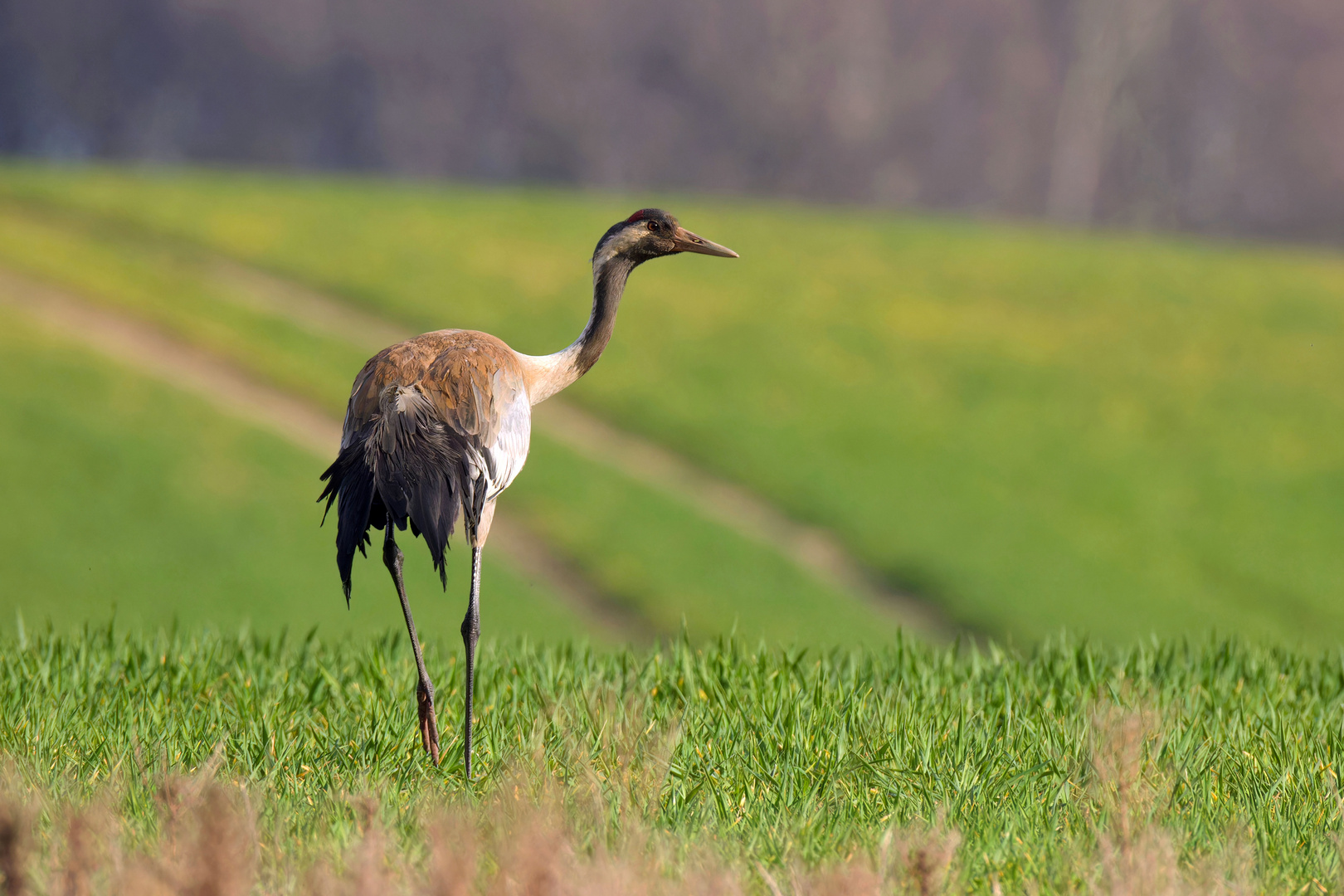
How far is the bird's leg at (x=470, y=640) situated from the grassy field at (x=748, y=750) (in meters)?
0.13

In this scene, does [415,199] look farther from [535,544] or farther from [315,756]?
[315,756]

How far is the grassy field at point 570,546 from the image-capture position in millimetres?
18969

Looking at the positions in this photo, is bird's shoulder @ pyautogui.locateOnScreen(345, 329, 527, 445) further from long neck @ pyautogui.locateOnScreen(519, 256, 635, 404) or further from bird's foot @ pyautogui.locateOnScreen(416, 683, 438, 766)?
bird's foot @ pyautogui.locateOnScreen(416, 683, 438, 766)

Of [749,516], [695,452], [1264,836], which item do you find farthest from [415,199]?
[1264,836]

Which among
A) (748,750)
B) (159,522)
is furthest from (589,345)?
(159,522)

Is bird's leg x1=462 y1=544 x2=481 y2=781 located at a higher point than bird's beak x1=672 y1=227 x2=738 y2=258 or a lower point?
lower

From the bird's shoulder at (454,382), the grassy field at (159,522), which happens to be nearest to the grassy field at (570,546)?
the grassy field at (159,522)

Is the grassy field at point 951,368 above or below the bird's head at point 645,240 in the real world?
below

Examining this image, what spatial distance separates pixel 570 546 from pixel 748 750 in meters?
15.6

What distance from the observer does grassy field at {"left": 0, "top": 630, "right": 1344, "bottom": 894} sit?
13.5 feet

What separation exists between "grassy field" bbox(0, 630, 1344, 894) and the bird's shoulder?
151 centimetres

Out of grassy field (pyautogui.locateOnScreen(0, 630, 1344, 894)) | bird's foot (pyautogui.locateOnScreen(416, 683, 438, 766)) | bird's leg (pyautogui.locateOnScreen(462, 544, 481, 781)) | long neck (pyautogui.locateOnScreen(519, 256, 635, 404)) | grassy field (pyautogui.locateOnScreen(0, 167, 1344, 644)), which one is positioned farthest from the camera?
grassy field (pyautogui.locateOnScreen(0, 167, 1344, 644))

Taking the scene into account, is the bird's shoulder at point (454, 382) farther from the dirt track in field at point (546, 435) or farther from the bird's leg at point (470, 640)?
the dirt track in field at point (546, 435)

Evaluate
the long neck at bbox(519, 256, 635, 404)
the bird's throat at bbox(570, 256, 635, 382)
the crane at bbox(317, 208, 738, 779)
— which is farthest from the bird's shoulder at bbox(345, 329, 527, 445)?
the bird's throat at bbox(570, 256, 635, 382)
